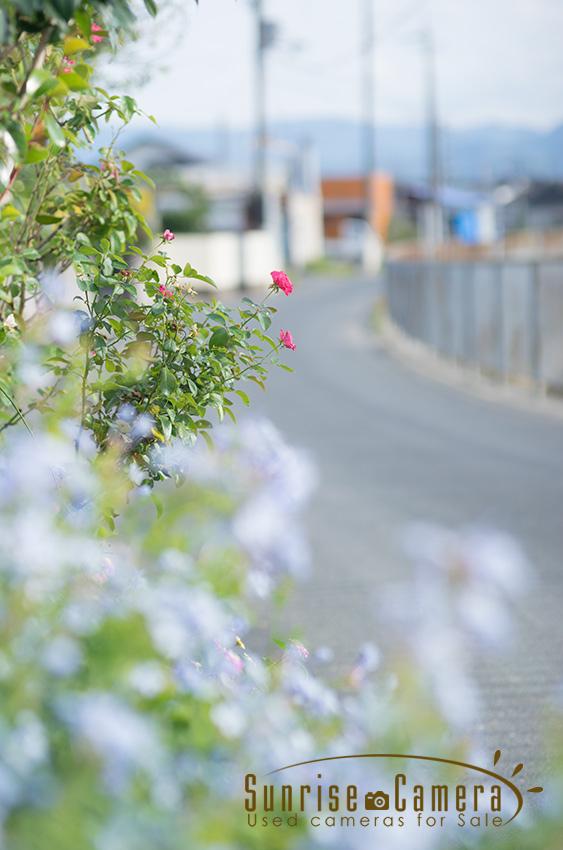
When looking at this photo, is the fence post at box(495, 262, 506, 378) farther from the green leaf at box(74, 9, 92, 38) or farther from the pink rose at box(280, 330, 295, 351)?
the green leaf at box(74, 9, 92, 38)

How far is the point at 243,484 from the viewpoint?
283 centimetres

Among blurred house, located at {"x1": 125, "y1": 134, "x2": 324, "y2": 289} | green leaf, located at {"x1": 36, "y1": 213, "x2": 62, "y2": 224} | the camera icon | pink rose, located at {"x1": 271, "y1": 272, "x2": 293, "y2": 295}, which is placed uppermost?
blurred house, located at {"x1": 125, "y1": 134, "x2": 324, "y2": 289}

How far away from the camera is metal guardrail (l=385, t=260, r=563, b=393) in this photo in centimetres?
1750

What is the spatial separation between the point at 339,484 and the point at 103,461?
328 inches

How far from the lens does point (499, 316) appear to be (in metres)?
19.2

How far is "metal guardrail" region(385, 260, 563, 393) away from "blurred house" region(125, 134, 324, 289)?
13.9 m

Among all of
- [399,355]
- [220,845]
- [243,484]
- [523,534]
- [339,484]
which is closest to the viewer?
[220,845]

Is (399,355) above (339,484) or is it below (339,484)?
above

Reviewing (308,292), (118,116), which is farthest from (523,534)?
(308,292)

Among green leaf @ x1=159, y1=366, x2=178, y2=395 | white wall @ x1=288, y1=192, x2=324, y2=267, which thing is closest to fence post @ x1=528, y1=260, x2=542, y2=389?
green leaf @ x1=159, y1=366, x2=178, y2=395

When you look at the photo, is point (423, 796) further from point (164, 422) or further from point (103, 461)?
point (164, 422)

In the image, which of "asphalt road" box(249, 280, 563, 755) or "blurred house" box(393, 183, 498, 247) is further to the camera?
"blurred house" box(393, 183, 498, 247)

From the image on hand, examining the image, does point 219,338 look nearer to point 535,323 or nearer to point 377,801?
point 377,801

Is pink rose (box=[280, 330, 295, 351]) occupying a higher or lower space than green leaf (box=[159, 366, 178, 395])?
higher
